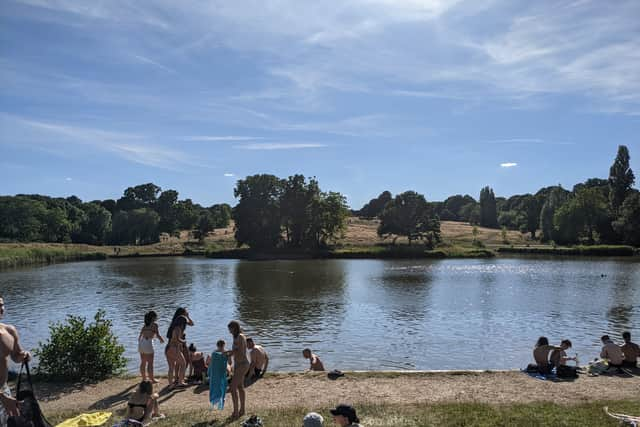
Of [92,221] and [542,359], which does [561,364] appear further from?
[92,221]

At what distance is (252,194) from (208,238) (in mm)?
32740

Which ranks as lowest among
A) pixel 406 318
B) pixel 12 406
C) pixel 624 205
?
pixel 406 318

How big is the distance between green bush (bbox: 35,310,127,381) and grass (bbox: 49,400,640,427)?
3642 mm

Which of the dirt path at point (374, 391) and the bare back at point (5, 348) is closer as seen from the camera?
the bare back at point (5, 348)

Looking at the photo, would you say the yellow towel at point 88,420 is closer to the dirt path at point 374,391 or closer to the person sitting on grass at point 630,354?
the dirt path at point 374,391

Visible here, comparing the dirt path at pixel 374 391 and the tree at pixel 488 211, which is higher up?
the tree at pixel 488 211

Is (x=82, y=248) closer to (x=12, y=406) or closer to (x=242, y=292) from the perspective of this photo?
(x=242, y=292)

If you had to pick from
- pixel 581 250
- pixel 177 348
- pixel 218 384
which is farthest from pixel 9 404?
pixel 581 250

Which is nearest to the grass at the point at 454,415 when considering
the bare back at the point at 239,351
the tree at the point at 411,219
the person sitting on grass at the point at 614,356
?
the bare back at the point at 239,351

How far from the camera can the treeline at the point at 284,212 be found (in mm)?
103500

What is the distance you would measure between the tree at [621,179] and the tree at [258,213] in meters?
73.1

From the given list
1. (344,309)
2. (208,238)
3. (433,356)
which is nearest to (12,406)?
(433,356)

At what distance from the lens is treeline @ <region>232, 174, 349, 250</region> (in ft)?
340

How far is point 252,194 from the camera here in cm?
10506
